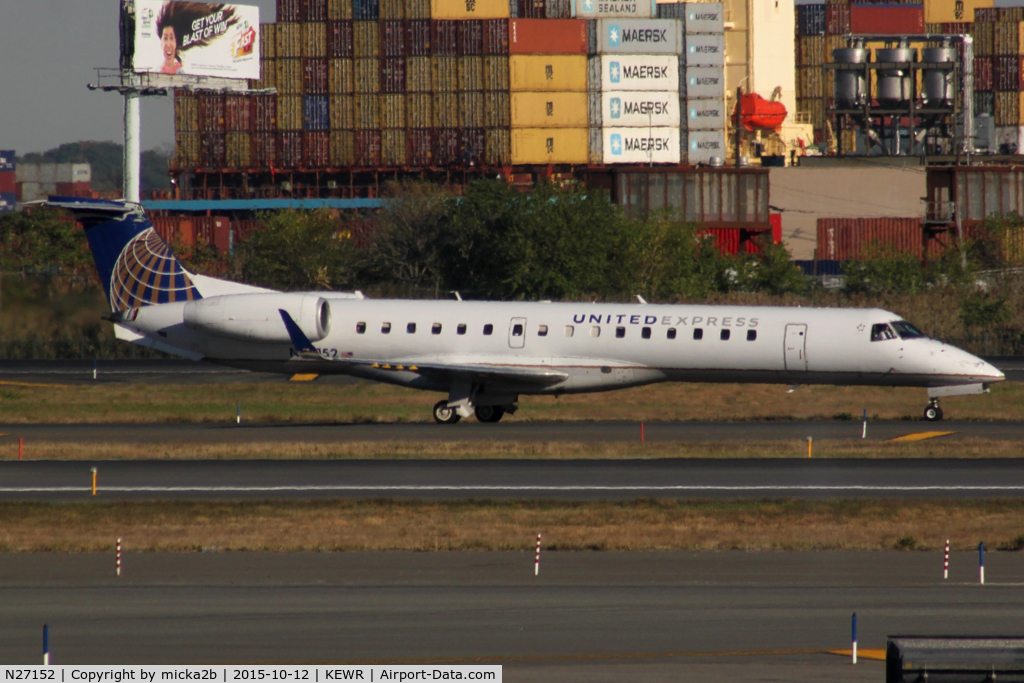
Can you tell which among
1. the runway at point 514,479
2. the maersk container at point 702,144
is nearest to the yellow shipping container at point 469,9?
the maersk container at point 702,144

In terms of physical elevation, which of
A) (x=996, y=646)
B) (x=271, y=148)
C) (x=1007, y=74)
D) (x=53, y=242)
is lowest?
(x=996, y=646)

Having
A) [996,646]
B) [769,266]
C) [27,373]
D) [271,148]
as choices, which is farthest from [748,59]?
[996,646]

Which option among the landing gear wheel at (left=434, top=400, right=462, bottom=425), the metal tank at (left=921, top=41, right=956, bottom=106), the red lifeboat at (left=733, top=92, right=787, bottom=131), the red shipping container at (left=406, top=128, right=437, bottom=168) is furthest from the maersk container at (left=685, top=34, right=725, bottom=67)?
the landing gear wheel at (left=434, top=400, right=462, bottom=425)

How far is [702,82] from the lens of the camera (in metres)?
134

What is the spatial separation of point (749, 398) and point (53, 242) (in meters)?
45.1

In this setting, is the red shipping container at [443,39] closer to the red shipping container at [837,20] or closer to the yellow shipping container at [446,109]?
the yellow shipping container at [446,109]

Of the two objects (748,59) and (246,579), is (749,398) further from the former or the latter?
(748,59)

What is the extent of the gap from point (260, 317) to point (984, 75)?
135 m

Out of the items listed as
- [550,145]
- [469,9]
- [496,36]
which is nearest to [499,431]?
[550,145]

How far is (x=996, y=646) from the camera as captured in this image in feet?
29.1

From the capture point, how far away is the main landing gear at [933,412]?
33.4 meters

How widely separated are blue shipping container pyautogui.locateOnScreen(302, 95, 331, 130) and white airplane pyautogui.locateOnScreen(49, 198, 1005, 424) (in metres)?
93.7

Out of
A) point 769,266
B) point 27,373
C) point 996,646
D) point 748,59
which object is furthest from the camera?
point 748,59

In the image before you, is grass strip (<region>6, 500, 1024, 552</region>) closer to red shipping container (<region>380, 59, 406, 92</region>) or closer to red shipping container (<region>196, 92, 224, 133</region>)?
red shipping container (<region>380, 59, 406, 92</region>)
